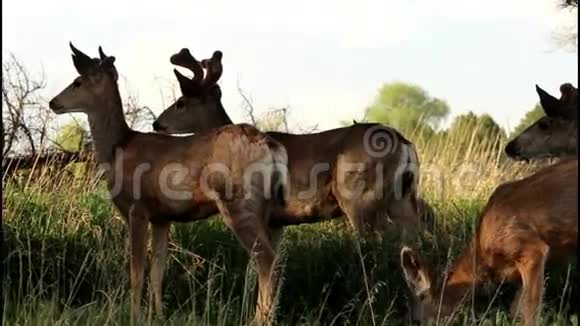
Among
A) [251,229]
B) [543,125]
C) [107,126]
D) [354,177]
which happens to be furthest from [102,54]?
[543,125]

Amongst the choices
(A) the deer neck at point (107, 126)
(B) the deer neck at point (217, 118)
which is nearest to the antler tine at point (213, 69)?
(B) the deer neck at point (217, 118)

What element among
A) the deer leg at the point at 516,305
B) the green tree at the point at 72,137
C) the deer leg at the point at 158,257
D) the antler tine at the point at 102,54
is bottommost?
the deer leg at the point at 516,305

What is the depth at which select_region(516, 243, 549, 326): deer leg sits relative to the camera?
7953 millimetres

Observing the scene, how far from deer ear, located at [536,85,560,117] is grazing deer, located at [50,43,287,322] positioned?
2.58 metres

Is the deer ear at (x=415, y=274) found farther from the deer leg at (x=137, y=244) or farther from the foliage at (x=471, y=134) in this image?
the foliage at (x=471, y=134)

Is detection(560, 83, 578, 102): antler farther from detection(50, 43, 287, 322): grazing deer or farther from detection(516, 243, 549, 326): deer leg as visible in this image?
detection(516, 243, 549, 326): deer leg

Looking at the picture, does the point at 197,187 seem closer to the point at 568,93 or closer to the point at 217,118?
the point at 217,118

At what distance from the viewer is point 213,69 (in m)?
12.1

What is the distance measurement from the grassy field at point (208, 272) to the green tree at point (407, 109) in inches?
320

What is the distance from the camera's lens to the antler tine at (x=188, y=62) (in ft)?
40.0

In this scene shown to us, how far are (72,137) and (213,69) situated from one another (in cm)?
305

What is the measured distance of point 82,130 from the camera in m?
14.3

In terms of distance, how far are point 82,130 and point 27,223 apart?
342 centimetres

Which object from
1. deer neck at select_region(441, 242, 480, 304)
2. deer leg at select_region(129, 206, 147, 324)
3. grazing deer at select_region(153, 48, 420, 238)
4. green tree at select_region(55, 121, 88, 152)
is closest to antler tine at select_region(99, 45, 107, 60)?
deer leg at select_region(129, 206, 147, 324)
